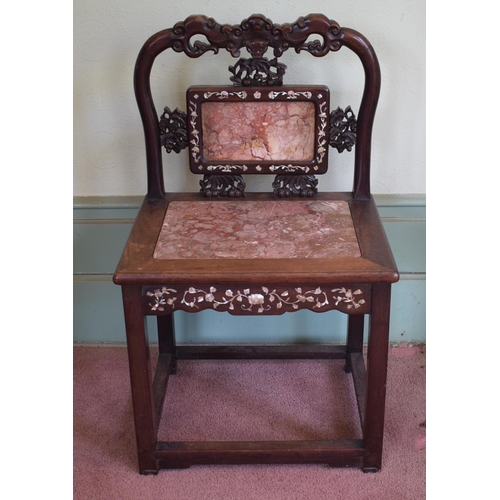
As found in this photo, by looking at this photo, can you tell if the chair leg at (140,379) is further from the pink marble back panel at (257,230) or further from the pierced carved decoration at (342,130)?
the pierced carved decoration at (342,130)

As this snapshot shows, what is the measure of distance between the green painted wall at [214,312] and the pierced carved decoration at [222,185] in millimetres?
319

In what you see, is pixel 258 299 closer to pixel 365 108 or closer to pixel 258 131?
pixel 258 131

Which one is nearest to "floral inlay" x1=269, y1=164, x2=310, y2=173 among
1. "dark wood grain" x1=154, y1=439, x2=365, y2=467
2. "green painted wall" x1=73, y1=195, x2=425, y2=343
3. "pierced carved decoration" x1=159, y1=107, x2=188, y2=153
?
"pierced carved decoration" x1=159, y1=107, x2=188, y2=153

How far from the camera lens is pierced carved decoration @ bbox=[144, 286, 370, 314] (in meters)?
1.62

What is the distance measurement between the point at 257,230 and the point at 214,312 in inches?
23.4

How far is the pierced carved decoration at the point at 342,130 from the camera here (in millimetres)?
1885

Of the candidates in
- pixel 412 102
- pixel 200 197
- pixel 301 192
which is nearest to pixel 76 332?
pixel 200 197

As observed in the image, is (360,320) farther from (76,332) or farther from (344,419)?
(76,332)

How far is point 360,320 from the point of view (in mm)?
2150

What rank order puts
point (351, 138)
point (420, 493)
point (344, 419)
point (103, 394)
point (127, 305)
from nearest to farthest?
point (127, 305) < point (420, 493) < point (351, 138) < point (344, 419) < point (103, 394)

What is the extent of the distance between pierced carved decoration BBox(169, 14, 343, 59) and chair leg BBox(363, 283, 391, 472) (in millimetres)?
652

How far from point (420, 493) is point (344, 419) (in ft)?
1.05

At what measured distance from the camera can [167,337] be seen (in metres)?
2.21

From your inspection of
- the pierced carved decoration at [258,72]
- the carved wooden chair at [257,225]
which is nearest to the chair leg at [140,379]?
the carved wooden chair at [257,225]
